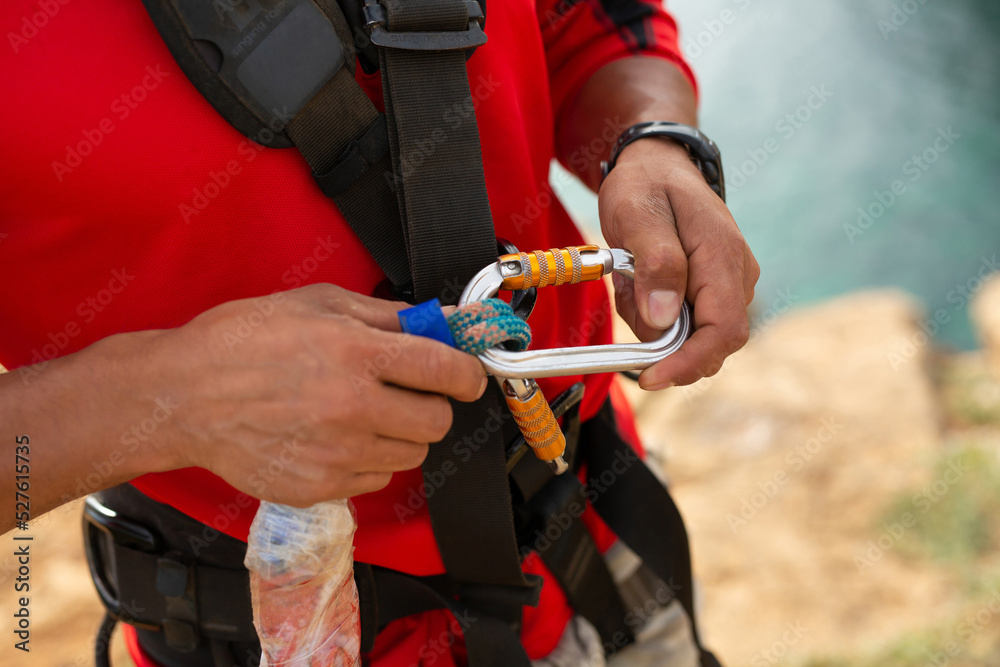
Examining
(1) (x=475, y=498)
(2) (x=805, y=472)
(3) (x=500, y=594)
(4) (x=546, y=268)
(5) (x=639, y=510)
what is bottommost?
(2) (x=805, y=472)

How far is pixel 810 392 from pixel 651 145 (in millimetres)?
2543

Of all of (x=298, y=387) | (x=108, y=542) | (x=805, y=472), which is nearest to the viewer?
(x=298, y=387)

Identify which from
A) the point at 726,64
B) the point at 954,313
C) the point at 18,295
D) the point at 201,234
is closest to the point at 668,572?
the point at 201,234

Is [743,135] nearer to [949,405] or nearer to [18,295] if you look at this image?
[949,405]

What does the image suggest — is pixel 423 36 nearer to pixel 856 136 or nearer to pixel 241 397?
pixel 241 397

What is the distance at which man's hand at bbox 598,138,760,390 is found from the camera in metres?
0.84

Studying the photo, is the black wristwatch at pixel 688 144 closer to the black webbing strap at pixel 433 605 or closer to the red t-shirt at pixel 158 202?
the red t-shirt at pixel 158 202

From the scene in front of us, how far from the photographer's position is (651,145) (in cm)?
104

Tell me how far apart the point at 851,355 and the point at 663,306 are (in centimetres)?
304

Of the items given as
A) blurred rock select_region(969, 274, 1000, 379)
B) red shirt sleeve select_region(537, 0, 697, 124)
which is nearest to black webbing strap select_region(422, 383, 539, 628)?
red shirt sleeve select_region(537, 0, 697, 124)

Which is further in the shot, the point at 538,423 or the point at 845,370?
the point at 845,370

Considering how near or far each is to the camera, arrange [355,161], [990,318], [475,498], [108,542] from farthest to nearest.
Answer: [990,318]
[108,542]
[475,498]
[355,161]

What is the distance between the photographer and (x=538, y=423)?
2.81 feet

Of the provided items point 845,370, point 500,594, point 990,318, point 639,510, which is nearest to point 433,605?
point 500,594
